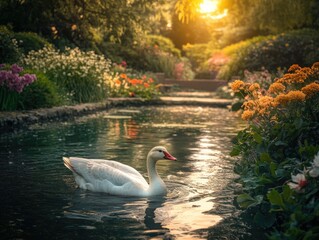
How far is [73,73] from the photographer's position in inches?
862

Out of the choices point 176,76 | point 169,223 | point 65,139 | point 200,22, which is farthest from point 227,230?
point 200,22

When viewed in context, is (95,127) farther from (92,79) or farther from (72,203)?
(72,203)

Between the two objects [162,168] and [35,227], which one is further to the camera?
[162,168]

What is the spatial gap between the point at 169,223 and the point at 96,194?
6.10 feet

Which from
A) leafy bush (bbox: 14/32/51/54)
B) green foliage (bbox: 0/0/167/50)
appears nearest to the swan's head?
leafy bush (bbox: 14/32/51/54)

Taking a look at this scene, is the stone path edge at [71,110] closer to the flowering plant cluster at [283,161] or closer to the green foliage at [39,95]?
the green foliage at [39,95]

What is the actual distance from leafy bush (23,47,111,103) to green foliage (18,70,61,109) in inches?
71.8

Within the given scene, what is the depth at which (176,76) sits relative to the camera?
41156 mm

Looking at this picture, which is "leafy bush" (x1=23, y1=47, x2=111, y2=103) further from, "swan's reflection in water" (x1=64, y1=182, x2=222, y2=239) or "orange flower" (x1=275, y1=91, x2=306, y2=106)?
"orange flower" (x1=275, y1=91, x2=306, y2=106)

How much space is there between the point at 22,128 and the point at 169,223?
924 centimetres

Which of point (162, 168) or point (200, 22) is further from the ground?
point (200, 22)

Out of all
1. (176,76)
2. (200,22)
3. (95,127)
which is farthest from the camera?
(200,22)

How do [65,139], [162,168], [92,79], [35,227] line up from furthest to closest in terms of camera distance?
[92,79] < [65,139] < [162,168] < [35,227]

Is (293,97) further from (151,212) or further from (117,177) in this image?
(117,177)
